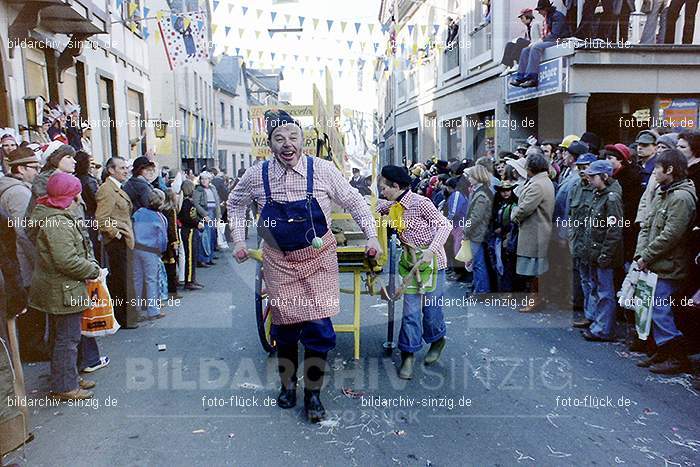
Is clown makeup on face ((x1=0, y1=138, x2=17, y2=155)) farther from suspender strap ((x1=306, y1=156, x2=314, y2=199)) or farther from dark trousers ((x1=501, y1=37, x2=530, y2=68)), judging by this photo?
dark trousers ((x1=501, y1=37, x2=530, y2=68))

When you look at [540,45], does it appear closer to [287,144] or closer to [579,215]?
[579,215]

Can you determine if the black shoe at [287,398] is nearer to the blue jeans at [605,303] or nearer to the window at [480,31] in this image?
the blue jeans at [605,303]

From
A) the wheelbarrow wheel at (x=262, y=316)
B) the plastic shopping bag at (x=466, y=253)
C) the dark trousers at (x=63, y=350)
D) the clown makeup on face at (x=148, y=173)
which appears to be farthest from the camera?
the plastic shopping bag at (x=466, y=253)

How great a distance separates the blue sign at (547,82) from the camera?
1067cm

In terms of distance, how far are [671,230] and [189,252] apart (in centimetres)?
652

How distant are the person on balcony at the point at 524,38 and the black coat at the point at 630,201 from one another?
6.91 m

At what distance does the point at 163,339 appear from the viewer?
241 inches

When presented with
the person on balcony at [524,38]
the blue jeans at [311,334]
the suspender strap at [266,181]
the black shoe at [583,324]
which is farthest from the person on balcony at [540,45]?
the blue jeans at [311,334]

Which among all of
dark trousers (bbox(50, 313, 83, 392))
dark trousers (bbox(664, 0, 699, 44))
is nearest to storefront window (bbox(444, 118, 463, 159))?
dark trousers (bbox(664, 0, 699, 44))

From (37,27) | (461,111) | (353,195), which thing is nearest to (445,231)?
(353,195)

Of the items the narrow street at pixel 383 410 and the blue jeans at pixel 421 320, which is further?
the blue jeans at pixel 421 320

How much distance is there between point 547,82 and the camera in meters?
11.2

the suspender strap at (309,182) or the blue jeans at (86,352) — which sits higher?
the suspender strap at (309,182)

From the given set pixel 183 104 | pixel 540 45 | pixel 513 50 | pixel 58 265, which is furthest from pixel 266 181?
pixel 183 104
